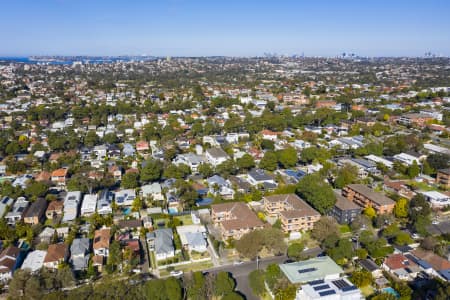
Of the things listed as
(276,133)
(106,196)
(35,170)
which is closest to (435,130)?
(276,133)

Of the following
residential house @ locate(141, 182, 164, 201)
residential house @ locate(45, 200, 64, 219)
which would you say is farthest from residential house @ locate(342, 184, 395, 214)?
residential house @ locate(45, 200, 64, 219)

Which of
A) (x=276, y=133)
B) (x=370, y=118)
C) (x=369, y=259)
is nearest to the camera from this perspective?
(x=369, y=259)

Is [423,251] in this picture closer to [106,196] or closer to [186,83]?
[106,196]

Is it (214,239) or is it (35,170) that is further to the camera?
(35,170)

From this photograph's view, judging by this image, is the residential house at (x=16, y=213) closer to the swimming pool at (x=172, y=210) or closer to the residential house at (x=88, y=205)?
the residential house at (x=88, y=205)

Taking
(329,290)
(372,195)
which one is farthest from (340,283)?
(372,195)

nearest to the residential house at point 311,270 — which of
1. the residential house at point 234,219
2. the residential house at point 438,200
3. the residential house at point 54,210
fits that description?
the residential house at point 234,219

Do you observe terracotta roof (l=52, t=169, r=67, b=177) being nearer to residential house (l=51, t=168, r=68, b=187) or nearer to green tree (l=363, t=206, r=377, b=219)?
residential house (l=51, t=168, r=68, b=187)

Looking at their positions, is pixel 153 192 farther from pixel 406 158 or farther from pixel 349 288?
pixel 406 158
